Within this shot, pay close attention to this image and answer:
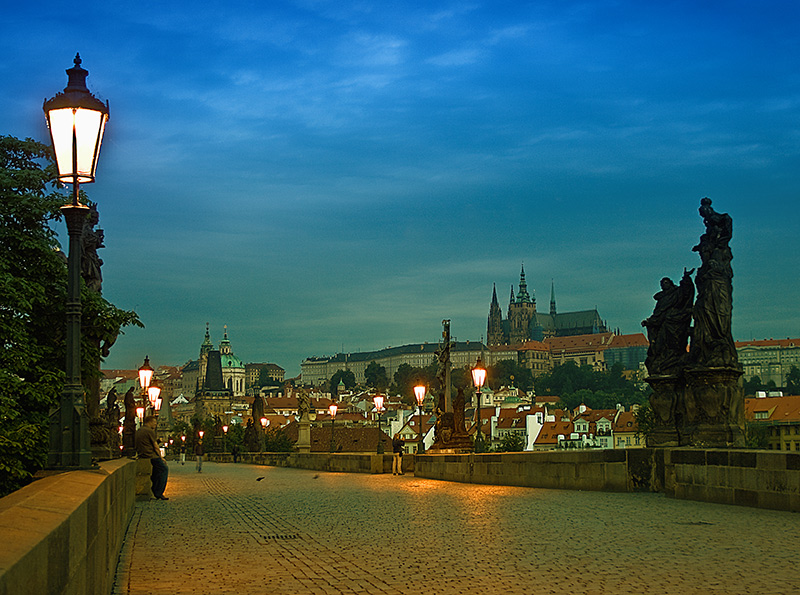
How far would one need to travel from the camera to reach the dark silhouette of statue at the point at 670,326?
17144 mm

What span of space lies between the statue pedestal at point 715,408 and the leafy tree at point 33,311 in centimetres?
1122

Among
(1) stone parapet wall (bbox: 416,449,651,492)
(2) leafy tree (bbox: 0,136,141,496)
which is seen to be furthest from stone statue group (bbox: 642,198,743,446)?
(2) leafy tree (bbox: 0,136,141,496)

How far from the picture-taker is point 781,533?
9.98 meters

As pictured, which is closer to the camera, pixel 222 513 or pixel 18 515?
pixel 18 515

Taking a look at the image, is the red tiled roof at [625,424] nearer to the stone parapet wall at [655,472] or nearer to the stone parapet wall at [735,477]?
the stone parapet wall at [655,472]

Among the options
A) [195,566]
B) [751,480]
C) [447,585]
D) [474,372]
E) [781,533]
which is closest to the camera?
[447,585]

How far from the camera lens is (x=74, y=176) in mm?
7953

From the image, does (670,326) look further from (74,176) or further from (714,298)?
(74,176)

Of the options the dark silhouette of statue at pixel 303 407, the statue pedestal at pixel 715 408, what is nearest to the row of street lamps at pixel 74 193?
the statue pedestal at pixel 715 408

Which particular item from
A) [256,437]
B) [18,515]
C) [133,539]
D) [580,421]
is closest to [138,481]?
[133,539]

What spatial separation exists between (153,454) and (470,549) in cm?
1011

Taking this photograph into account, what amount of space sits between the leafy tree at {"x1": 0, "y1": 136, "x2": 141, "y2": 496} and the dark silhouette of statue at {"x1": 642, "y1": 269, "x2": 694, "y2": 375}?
34.6 feet

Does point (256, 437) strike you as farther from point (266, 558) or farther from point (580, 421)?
point (580, 421)

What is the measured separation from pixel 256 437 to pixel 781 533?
54.1 meters
